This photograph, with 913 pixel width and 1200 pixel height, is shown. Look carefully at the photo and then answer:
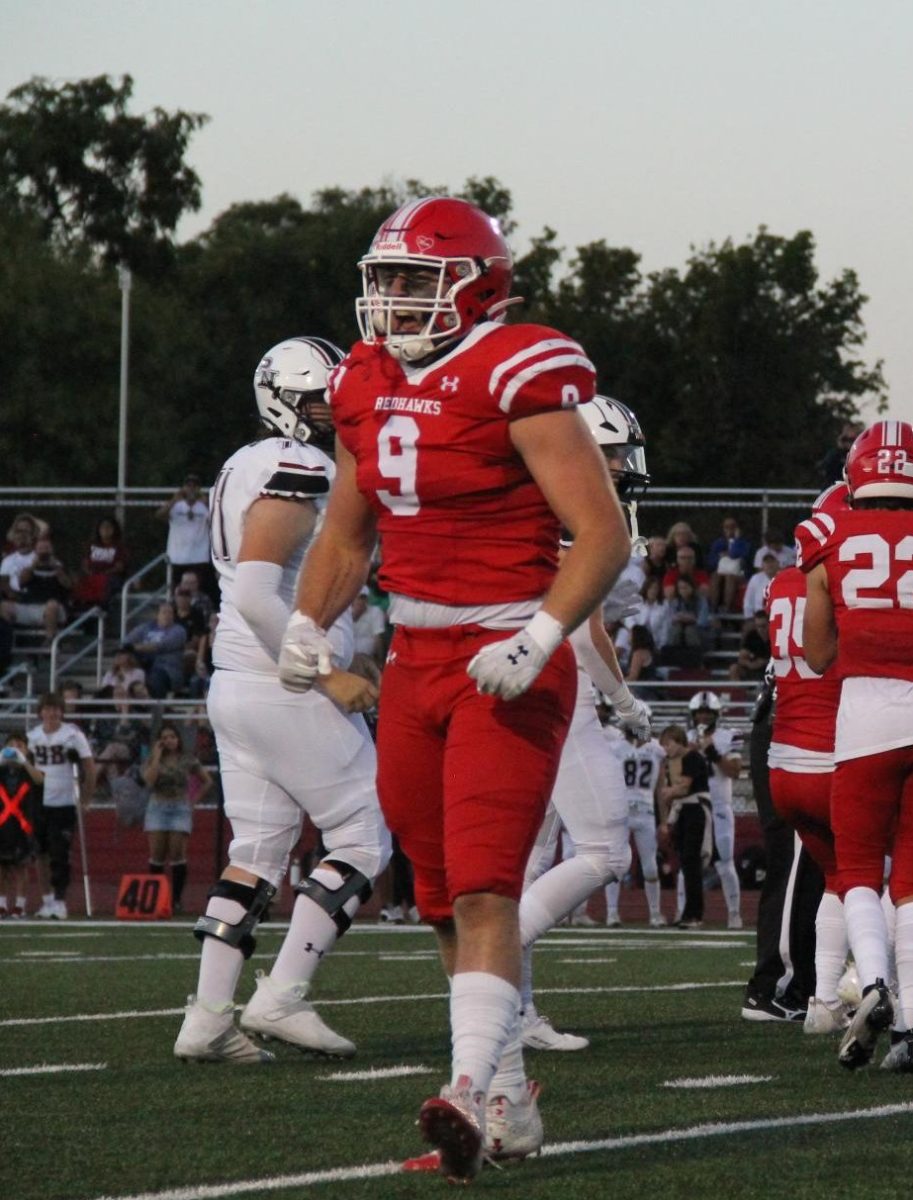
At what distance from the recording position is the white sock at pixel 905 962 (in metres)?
6.18

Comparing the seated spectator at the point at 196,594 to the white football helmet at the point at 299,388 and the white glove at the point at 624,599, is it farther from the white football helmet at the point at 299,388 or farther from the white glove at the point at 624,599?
the white football helmet at the point at 299,388

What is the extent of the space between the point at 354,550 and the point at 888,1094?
6.79 feet

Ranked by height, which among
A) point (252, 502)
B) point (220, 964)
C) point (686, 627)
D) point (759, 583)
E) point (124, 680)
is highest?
point (252, 502)

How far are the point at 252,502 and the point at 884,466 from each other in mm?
1795

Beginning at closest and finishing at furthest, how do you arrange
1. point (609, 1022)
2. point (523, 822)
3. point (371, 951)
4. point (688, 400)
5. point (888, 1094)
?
point (523, 822), point (888, 1094), point (609, 1022), point (371, 951), point (688, 400)

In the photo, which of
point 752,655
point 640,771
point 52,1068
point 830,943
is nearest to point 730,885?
point 640,771

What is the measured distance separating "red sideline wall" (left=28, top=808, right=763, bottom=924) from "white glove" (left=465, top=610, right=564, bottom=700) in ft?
46.0

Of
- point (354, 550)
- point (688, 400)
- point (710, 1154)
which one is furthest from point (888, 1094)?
point (688, 400)

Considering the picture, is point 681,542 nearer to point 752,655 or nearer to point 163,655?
point 752,655

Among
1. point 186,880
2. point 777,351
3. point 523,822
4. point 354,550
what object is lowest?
point 186,880

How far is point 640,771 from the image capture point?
55.8 ft

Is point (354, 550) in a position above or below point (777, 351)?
below

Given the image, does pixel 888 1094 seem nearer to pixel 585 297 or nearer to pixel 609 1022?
pixel 609 1022

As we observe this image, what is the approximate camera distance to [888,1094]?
5648 millimetres
